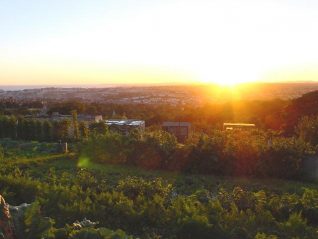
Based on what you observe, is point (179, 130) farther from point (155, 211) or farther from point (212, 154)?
point (155, 211)

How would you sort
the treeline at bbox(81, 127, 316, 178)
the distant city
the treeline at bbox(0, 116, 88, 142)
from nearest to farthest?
the treeline at bbox(81, 127, 316, 178) → the treeline at bbox(0, 116, 88, 142) → the distant city

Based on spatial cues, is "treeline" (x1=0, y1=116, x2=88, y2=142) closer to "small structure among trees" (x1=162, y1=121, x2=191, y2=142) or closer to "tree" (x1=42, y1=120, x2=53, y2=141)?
"tree" (x1=42, y1=120, x2=53, y2=141)

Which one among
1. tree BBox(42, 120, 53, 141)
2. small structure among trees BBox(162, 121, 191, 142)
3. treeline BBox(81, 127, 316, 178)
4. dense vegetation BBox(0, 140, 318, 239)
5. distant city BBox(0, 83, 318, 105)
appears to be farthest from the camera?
distant city BBox(0, 83, 318, 105)

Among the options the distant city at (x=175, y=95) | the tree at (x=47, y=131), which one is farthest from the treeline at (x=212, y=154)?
the distant city at (x=175, y=95)

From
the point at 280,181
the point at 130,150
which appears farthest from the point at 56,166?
the point at 280,181

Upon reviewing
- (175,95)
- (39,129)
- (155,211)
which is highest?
(155,211)

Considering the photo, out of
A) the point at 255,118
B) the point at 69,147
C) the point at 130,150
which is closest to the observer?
the point at 130,150

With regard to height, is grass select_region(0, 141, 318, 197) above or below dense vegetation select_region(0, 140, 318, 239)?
below

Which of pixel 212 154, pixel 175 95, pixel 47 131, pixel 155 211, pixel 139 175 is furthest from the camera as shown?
pixel 175 95

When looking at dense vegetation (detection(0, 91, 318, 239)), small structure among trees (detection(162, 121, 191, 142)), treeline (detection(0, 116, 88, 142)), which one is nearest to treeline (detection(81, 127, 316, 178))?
dense vegetation (detection(0, 91, 318, 239))

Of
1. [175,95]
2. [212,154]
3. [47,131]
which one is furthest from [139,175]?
[175,95]

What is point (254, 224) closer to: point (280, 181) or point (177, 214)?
point (177, 214)
